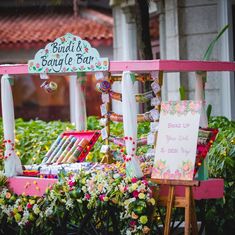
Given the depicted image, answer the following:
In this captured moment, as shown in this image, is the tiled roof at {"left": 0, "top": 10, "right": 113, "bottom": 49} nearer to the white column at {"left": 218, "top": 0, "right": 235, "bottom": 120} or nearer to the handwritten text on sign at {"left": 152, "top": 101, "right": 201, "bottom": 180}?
the white column at {"left": 218, "top": 0, "right": 235, "bottom": 120}

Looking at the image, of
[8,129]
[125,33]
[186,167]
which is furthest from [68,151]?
[125,33]

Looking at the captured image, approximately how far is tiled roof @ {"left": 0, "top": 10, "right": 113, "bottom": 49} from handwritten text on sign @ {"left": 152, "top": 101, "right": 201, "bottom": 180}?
41.2ft

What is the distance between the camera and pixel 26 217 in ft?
25.1

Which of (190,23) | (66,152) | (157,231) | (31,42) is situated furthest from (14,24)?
(157,231)

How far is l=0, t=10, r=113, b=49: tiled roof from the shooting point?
1948 cm

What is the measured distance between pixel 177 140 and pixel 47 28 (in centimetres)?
1405

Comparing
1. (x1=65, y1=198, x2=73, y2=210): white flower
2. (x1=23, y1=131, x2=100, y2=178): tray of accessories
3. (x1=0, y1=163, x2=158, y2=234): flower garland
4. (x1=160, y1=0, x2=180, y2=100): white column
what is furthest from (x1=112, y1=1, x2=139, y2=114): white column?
(x1=65, y1=198, x2=73, y2=210): white flower

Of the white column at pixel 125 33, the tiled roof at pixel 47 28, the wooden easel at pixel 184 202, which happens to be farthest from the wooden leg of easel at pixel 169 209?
the tiled roof at pixel 47 28

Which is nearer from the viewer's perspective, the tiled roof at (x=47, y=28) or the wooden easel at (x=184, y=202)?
the wooden easel at (x=184, y=202)

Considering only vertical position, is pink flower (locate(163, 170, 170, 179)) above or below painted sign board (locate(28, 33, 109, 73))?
below

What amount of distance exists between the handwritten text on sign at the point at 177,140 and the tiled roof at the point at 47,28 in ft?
41.2

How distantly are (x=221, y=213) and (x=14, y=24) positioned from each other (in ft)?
45.6

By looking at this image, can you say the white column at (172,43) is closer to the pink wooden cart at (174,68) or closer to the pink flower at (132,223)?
the pink wooden cart at (174,68)

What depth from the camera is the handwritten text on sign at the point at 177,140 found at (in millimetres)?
6660
